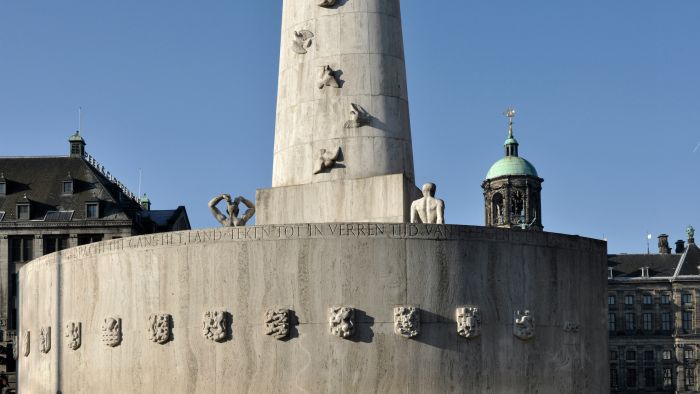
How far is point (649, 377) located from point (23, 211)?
245 feet

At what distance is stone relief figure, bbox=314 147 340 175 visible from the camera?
25656 mm

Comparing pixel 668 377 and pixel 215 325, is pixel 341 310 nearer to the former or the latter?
pixel 215 325

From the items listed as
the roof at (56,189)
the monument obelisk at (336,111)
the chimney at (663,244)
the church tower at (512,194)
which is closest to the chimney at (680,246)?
the chimney at (663,244)

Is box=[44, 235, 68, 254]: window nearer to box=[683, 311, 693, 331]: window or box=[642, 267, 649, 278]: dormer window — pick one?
box=[642, 267, 649, 278]: dormer window

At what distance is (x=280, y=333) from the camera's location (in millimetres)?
21359

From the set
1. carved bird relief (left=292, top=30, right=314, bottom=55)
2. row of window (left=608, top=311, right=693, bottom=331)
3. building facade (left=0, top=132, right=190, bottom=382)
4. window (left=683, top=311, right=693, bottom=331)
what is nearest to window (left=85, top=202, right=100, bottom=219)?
building facade (left=0, top=132, right=190, bottom=382)

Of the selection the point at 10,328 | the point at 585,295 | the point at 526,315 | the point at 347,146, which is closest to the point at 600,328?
the point at 585,295

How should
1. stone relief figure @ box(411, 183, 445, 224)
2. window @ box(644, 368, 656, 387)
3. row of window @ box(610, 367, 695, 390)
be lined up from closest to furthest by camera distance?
stone relief figure @ box(411, 183, 445, 224)
row of window @ box(610, 367, 695, 390)
window @ box(644, 368, 656, 387)

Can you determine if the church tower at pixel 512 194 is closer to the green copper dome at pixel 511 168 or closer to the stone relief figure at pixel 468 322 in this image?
the green copper dome at pixel 511 168

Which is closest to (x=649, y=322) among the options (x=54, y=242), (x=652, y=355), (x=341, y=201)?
(x=652, y=355)

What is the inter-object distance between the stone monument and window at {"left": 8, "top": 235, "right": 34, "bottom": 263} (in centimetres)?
5018

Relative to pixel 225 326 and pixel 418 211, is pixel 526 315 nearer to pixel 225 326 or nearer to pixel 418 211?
pixel 418 211

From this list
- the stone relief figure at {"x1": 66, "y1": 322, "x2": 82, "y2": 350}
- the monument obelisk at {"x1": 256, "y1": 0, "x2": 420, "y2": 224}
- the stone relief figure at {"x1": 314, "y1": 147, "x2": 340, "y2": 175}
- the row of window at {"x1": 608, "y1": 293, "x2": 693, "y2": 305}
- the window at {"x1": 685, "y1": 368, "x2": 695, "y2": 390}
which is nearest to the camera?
the stone relief figure at {"x1": 66, "y1": 322, "x2": 82, "y2": 350}

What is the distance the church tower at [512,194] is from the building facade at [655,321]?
10.1 meters
